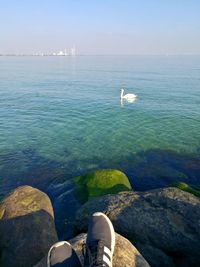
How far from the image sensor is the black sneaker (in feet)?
21.1

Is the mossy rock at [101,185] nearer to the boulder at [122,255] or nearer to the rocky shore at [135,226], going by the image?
the rocky shore at [135,226]

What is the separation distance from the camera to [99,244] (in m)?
6.84

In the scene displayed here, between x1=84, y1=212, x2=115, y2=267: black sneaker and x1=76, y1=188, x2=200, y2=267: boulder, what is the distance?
2.24 m

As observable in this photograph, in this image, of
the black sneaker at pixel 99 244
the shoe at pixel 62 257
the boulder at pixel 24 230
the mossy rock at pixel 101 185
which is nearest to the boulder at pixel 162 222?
the boulder at pixel 24 230

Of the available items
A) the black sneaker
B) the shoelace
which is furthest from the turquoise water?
the shoelace

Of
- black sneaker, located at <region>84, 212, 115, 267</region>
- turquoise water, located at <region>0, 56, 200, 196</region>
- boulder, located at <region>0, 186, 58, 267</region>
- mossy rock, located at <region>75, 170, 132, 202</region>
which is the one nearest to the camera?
black sneaker, located at <region>84, 212, 115, 267</region>

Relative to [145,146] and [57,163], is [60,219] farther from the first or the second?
[145,146]

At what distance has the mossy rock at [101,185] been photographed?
45.7ft

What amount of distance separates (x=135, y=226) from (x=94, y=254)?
3376 millimetres

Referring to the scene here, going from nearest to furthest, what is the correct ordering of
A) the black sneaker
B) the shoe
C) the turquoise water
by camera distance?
the black sneaker
the shoe
the turquoise water

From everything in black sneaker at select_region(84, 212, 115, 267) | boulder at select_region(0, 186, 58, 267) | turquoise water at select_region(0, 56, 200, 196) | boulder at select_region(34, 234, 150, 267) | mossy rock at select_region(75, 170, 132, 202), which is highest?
black sneaker at select_region(84, 212, 115, 267)

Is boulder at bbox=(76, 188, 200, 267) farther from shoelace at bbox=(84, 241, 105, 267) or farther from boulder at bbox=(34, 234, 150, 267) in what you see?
shoelace at bbox=(84, 241, 105, 267)

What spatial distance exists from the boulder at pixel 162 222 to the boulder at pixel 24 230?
1.54m

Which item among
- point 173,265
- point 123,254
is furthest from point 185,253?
point 123,254
